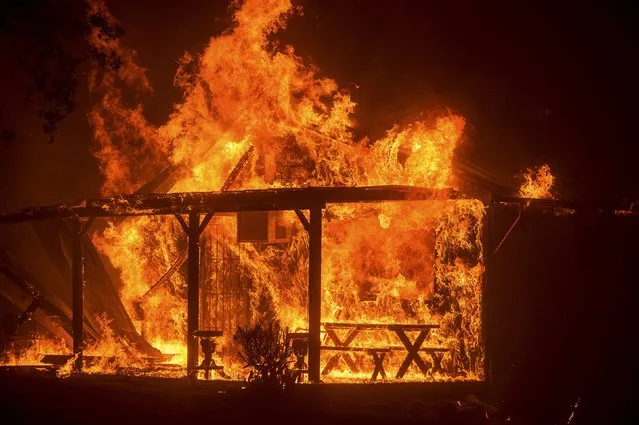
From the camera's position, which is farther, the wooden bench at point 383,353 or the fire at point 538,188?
the fire at point 538,188

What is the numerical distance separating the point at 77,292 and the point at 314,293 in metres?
5.30

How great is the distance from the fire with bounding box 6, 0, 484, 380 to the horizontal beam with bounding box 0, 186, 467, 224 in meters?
1.49

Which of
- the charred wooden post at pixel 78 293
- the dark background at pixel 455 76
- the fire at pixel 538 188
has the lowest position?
the charred wooden post at pixel 78 293

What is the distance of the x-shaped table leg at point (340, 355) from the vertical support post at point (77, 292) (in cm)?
490

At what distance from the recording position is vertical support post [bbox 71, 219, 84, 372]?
1462 centimetres

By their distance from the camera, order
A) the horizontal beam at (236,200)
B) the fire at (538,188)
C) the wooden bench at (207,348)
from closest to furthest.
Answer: the horizontal beam at (236,200)
the wooden bench at (207,348)
the fire at (538,188)

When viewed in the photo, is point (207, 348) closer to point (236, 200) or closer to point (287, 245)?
point (236, 200)

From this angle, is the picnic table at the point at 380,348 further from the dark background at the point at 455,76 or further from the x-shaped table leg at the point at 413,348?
the dark background at the point at 455,76

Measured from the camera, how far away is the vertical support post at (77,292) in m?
14.6

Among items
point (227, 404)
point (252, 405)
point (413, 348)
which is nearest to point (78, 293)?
point (227, 404)

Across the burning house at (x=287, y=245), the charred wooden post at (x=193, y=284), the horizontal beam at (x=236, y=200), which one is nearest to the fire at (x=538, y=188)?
the burning house at (x=287, y=245)

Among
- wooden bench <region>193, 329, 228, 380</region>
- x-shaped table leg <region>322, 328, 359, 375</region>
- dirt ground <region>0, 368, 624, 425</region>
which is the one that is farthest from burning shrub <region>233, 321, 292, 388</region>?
x-shaped table leg <region>322, 328, 359, 375</region>

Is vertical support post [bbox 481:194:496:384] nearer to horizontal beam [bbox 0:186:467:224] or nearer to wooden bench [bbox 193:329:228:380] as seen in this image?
horizontal beam [bbox 0:186:467:224]

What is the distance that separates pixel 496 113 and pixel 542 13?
4255mm
